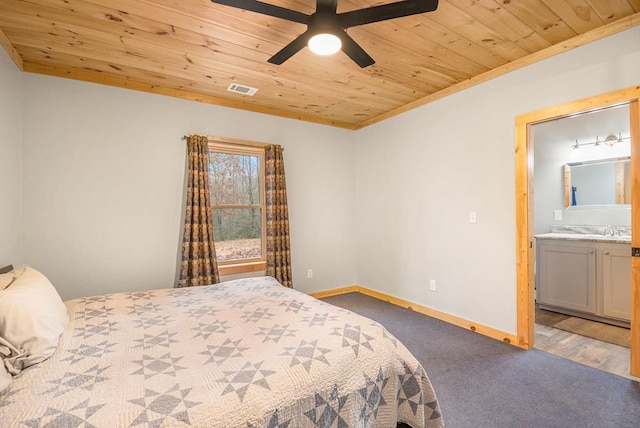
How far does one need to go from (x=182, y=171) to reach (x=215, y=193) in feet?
1.47

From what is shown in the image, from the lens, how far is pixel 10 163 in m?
2.36

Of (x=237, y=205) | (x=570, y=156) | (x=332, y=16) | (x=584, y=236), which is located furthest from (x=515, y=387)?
(x=570, y=156)

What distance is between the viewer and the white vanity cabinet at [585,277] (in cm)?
304

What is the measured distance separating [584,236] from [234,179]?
413 centimetres

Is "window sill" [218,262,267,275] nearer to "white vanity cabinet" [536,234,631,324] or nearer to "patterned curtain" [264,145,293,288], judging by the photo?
"patterned curtain" [264,145,293,288]

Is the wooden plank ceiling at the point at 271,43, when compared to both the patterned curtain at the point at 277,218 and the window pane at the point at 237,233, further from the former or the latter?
the window pane at the point at 237,233

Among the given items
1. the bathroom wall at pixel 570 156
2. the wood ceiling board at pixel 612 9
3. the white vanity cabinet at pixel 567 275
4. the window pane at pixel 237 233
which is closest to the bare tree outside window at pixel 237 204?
the window pane at pixel 237 233

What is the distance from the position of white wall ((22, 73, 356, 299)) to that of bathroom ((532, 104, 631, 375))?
363 centimetres

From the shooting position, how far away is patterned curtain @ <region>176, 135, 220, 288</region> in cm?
313

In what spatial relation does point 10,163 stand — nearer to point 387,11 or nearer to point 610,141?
point 387,11

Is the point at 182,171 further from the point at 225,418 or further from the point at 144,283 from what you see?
the point at 225,418

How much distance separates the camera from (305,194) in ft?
13.6

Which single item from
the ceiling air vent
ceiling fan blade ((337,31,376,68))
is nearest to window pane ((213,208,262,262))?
the ceiling air vent

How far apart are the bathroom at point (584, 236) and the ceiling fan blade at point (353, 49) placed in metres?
1.86
